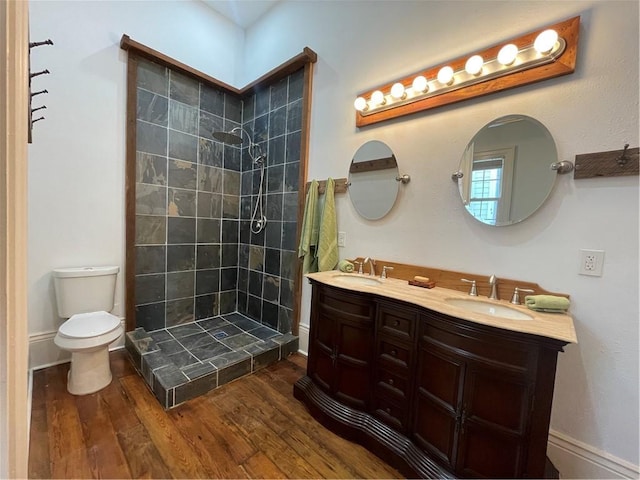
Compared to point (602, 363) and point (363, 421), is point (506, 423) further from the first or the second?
point (363, 421)

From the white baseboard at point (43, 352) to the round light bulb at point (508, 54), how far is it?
3546mm

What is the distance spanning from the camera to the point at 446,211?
170 centimetres

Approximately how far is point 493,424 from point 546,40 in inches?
70.3

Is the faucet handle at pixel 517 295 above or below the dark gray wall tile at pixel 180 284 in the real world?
above

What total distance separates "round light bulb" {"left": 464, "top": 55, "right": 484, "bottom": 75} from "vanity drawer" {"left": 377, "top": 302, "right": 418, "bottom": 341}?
138 centimetres

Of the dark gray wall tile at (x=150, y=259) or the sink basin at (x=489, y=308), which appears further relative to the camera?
the dark gray wall tile at (x=150, y=259)

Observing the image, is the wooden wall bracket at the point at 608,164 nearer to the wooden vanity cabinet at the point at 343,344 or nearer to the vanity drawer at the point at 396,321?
the vanity drawer at the point at 396,321

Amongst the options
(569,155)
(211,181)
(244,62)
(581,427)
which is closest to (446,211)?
(569,155)

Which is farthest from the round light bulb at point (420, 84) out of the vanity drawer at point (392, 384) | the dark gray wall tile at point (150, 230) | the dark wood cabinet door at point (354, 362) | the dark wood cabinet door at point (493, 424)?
the dark gray wall tile at point (150, 230)

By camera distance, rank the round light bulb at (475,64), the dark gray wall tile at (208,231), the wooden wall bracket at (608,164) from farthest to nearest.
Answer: the dark gray wall tile at (208,231) < the round light bulb at (475,64) < the wooden wall bracket at (608,164)

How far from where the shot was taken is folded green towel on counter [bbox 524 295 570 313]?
4.21 ft

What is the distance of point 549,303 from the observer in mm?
1291

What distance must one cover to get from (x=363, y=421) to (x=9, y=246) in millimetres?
1657

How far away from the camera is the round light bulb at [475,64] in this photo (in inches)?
59.2
